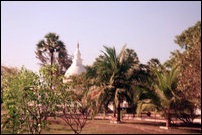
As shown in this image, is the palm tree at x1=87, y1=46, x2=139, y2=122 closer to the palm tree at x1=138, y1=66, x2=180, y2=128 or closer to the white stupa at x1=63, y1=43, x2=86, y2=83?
the palm tree at x1=138, y1=66, x2=180, y2=128

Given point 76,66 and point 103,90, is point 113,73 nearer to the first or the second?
point 103,90

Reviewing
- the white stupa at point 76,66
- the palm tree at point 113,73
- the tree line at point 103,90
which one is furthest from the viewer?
the white stupa at point 76,66

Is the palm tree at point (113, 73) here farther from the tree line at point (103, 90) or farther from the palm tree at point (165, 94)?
the palm tree at point (165, 94)

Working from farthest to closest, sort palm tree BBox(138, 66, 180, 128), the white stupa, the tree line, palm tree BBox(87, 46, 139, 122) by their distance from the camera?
1. the white stupa
2. palm tree BBox(87, 46, 139, 122)
3. palm tree BBox(138, 66, 180, 128)
4. the tree line

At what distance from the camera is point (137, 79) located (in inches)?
1093

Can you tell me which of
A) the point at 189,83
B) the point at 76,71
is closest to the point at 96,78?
the point at 189,83

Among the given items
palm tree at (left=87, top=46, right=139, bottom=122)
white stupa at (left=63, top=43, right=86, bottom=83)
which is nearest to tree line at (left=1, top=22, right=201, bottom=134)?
palm tree at (left=87, top=46, right=139, bottom=122)

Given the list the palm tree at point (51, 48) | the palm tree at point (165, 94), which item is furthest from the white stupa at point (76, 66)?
the palm tree at point (165, 94)

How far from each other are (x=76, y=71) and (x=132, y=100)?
26.2 meters

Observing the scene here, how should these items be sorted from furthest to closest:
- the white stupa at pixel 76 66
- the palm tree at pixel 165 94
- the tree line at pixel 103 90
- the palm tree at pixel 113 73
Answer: the white stupa at pixel 76 66 → the palm tree at pixel 113 73 → the palm tree at pixel 165 94 → the tree line at pixel 103 90

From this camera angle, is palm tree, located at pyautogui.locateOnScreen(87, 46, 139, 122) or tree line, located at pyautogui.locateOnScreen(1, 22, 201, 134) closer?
tree line, located at pyautogui.locateOnScreen(1, 22, 201, 134)

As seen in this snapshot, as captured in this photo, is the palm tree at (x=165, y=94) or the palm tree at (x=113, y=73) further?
the palm tree at (x=113, y=73)

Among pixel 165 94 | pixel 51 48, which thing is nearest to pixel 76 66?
pixel 51 48

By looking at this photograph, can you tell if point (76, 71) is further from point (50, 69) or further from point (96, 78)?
point (50, 69)
